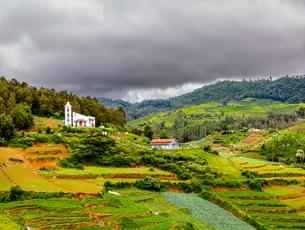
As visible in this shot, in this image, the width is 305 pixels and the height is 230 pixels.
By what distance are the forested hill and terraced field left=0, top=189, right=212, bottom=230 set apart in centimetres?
4747

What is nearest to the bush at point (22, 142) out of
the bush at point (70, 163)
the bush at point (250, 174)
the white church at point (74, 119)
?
the bush at point (70, 163)

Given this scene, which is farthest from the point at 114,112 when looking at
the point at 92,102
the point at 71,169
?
the point at 71,169

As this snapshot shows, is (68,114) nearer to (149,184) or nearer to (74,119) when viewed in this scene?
(74,119)

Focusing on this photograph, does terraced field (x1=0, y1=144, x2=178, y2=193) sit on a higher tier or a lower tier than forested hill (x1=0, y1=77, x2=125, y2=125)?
lower

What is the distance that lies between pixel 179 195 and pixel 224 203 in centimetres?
602

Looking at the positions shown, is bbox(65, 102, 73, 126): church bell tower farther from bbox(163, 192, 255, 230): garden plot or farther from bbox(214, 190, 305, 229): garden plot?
bbox(214, 190, 305, 229): garden plot

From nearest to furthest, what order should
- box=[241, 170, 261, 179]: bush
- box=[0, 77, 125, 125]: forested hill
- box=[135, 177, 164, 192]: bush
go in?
1. box=[135, 177, 164, 192]: bush
2. box=[241, 170, 261, 179]: bush
3. box=[0, 77, 125, 125]: forested hill

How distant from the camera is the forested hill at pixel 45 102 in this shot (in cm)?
10062

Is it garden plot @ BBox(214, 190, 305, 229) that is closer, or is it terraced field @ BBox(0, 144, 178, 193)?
garden plot @ BBox(214, 190, 305, 229)

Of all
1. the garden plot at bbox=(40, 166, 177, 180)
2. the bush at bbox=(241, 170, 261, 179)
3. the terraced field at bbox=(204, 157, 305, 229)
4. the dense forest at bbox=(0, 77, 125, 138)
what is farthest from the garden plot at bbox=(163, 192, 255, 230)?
the dense forest at bbox=(0, 77, 125, 138)

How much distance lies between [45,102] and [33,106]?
112 inches

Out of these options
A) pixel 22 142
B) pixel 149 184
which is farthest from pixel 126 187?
pixel 22 142

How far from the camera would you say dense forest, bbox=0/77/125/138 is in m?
88.2

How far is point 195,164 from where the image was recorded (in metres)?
72.8
